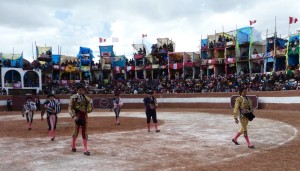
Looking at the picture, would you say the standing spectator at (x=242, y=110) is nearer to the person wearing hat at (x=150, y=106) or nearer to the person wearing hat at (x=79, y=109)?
the person wearing hat at (x=79, y=109)

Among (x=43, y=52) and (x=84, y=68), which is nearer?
(x=43, y=52)

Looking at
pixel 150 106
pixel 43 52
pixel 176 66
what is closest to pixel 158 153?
pixel 150 106

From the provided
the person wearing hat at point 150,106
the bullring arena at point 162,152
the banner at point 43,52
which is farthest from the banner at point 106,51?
the bullring arena at point 162,152

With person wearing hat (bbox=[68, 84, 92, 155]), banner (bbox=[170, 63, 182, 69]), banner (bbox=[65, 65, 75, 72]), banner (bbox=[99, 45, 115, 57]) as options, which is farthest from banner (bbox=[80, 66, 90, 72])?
person wearing hat (bbox=[68, 84, 92, 155])

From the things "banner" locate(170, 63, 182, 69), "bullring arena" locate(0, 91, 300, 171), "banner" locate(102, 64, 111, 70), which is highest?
"banner" locate(102, 64, 111, 70)

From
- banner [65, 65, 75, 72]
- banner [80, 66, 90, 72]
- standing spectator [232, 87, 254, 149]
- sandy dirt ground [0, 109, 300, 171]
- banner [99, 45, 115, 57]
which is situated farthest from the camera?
banner [99, 45, 115, 57]

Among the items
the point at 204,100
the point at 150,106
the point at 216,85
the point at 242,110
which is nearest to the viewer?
the point at 242,110

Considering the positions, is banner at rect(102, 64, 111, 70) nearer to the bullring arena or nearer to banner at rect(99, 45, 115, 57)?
banner at rect(99, 45, 115, 57)

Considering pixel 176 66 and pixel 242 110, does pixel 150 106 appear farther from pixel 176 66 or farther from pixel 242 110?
pixel 176 66

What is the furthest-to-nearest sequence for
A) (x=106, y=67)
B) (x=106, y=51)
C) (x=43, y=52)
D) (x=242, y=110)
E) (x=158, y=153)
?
(x=106, y=51) < (x=106, y=67) < (x=43, y=52) < (x=242, y=110) < (x=158, y=153)

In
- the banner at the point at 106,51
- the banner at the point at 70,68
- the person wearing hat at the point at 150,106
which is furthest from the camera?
the banner at the point at 106,51

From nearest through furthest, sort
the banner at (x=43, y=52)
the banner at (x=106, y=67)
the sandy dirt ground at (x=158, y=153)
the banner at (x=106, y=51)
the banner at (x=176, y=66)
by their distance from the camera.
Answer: the sandy dirt ground at (x=158, y=153) < the banner at (x=176, y=66) < the banner at (x=43, y=52) < the banner at (x=106, y=67) < the banner at (x=106, y=51)

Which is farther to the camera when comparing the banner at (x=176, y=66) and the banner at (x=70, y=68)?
the banner at (x=70, y=68)

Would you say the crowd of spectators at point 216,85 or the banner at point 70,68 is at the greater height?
the banner at point 70,68
